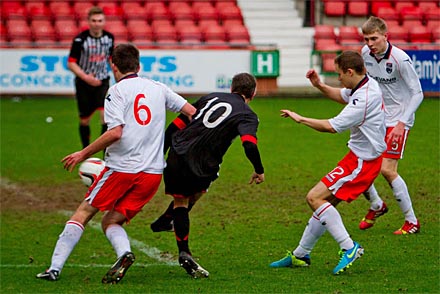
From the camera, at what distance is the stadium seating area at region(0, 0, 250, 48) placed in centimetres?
2422

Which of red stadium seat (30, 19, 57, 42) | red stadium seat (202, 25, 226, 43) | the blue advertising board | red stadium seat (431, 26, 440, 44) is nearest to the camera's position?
the blue advertising board

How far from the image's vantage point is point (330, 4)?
27297mm

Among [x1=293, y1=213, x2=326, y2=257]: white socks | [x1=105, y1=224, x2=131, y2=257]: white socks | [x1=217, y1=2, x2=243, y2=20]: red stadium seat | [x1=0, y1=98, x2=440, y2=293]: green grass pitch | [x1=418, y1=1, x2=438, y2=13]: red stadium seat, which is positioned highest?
[x1=105, y1=224, x2=131, y2=257]: white socks

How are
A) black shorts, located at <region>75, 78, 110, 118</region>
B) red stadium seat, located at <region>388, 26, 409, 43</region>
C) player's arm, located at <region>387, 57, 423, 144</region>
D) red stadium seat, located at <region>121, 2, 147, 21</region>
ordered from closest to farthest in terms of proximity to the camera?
player's arm, located at <region>387, 57, 423, 144</region>
black shorts, located at <region>75, 78, 110, 118</region>
red stadium seat, located at <region>388, 26, 409, 43</region>
red stadium seat, located at <region>121, 2, 147, 21</region>

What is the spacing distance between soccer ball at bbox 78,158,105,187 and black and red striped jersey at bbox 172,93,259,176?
5.57 feet

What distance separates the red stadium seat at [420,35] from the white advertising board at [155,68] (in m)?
5.84

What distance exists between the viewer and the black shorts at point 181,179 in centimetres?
732

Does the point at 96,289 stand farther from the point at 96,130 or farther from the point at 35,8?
the point at 35,8

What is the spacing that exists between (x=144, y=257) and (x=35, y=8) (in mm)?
18513

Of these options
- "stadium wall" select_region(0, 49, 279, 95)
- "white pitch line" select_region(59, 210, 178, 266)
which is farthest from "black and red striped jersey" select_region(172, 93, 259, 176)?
"stadium wall" select_region(0, 49, 279, 95)

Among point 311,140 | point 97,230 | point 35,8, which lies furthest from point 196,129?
point 35,8

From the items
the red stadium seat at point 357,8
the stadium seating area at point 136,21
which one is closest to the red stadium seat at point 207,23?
the stadium seating area at point 136,21

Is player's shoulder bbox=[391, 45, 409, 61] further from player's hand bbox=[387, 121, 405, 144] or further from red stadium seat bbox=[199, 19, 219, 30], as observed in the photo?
red stadium seat bbox=[199, 19, 219, 30]

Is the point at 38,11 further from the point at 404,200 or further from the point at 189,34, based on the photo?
the point at 404,200
